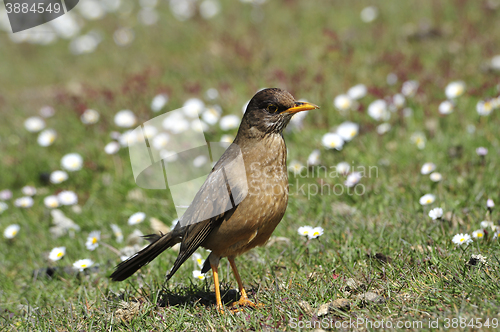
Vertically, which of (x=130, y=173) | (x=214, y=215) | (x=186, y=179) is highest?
(x=214, y=215)

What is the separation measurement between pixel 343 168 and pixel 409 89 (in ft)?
6.77

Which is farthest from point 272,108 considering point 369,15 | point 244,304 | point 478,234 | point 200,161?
point 369,15

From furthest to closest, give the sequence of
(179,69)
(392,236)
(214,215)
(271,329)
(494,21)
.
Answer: (179,69) → (494,21) → (392,236) → (214,215) → (271,329)

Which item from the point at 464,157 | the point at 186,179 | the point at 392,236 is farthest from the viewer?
the point at 464,157

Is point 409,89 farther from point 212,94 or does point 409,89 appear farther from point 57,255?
point 57,255

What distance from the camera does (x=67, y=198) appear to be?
638 cm

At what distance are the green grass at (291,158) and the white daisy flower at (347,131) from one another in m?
0.17

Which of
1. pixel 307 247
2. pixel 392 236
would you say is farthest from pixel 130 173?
pixel 392 236

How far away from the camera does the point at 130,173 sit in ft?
22.8

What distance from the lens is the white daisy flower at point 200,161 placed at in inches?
201

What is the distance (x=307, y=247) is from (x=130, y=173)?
3.36 m

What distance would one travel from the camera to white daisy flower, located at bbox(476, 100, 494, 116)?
6.25m

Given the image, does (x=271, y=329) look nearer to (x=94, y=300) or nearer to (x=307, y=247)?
(x=307, y=247)

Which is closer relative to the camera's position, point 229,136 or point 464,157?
point 464,157
